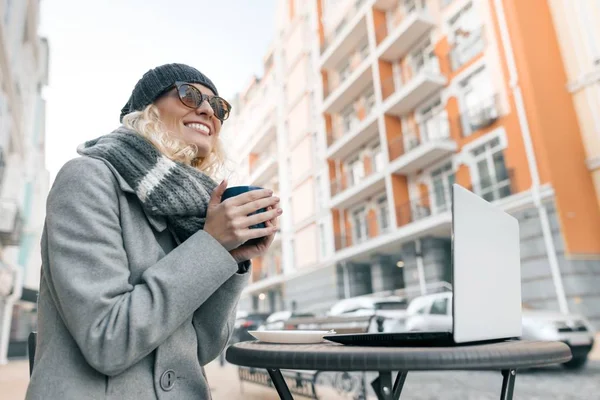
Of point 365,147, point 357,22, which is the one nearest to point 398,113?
point 365,147

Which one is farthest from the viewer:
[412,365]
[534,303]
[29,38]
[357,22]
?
[357,22]

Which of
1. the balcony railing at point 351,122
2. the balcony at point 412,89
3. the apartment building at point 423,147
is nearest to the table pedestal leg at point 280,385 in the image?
the apartment building at point 423,147

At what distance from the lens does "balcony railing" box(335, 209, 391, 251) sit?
597 inches

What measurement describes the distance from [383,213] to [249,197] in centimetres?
1477

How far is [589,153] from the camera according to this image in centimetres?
1020

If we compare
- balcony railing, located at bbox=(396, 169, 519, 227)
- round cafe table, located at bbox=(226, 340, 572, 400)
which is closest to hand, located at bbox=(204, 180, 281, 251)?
round cafe table, located at bbox=(226, 340, 572, 400)

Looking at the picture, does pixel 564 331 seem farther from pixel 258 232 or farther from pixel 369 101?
pixel 369 101

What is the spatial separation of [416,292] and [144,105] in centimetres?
1276

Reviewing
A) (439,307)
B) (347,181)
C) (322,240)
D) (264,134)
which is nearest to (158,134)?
(439,307)

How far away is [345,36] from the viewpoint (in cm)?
1716

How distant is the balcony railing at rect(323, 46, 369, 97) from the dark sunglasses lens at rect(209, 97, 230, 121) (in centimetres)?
1585

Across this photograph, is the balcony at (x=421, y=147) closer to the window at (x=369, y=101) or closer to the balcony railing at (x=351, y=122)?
the balcony railing at (x=351, y=122)

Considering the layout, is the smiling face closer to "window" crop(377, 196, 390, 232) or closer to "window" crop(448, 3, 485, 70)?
"window" crop(448, 3, 485, 70)

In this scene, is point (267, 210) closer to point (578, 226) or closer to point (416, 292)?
point (578, 226)
